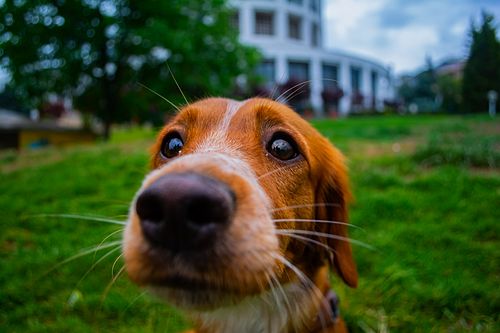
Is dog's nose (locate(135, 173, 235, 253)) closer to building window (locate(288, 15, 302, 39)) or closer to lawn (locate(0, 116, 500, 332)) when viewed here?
lawn (locate(0, 116, 500, 332))

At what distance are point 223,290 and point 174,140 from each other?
4.25 feet

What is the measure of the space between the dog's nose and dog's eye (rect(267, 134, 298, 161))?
962 mm

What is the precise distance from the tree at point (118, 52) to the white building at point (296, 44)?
24616mm

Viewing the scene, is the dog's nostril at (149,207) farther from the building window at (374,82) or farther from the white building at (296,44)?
the building window at (374,82)

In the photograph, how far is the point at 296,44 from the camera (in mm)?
49156

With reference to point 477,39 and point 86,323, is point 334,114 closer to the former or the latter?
point 477,39

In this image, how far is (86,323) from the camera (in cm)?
324

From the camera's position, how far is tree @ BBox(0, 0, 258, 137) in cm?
1728

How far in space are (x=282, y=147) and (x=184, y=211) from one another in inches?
46.6

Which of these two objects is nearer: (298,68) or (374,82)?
(298,68)

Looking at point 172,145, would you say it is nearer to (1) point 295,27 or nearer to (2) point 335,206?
(2) point 335,206

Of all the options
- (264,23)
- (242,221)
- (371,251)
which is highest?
(264,23)

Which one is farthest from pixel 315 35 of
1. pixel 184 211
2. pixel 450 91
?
pixel 184 211

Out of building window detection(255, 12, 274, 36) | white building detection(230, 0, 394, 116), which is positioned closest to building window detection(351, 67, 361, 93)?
white building detection(230, 0, 394, 116)
